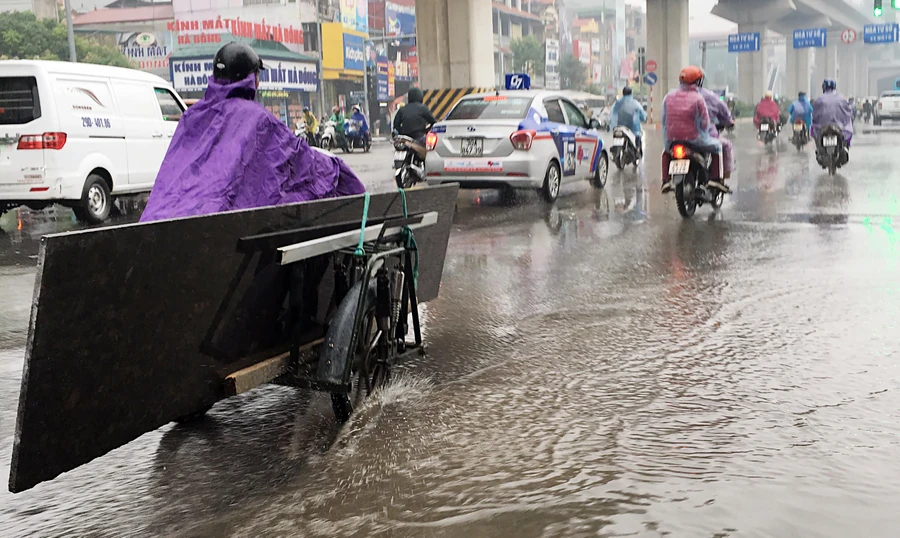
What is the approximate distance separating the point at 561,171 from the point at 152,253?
451 inches

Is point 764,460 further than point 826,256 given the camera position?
No

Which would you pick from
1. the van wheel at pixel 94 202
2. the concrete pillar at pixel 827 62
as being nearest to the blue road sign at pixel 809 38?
the concrete pillar at pixel 827 62

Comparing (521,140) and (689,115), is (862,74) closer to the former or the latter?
(521,140)

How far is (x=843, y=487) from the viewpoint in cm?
351

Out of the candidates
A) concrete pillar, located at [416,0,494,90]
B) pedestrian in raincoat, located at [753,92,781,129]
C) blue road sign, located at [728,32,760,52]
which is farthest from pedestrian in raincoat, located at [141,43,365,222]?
blue road sign, located at [728,32,760,52]

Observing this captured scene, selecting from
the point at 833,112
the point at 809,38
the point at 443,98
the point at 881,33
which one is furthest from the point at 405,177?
the point at 881,33

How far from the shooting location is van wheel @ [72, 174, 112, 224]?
1236 centimetres

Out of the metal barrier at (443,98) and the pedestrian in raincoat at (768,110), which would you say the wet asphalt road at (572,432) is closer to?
the metal barrier at (443,98)

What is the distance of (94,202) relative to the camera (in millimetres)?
12641

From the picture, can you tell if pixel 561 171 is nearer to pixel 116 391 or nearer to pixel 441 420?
pixel 441 420

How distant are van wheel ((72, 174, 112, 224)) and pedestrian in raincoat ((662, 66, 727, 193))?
7.22 meters

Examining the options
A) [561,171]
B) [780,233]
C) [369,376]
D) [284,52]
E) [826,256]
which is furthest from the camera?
[284,52]

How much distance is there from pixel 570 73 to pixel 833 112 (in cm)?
8145

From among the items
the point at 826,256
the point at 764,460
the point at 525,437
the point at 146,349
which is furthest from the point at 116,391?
the point at 826,256
